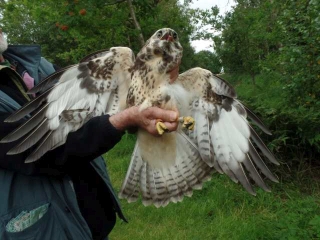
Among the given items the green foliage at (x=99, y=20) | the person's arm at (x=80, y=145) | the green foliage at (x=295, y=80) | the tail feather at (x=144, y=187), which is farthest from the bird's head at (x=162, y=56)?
the green foliage at (x=99, y=20)

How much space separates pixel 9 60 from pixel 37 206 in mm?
1086

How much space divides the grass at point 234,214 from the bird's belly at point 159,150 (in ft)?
5.91

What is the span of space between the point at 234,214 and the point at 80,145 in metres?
3.43

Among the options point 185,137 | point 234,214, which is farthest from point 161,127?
point 234,214

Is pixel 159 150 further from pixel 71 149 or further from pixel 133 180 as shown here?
pixel 71 149

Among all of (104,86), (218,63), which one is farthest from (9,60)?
(218,63)

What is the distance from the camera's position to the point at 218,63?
1282 cm

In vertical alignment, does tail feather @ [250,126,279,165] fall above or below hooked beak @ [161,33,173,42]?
below

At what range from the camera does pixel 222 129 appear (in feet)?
10.7

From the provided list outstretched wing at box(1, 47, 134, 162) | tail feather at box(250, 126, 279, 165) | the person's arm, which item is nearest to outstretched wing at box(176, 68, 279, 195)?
tail feather at box(250, 126, 279, 165)

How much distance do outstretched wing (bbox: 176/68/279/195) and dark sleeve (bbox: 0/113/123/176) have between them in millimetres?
943

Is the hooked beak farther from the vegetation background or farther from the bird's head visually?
the vegetation background

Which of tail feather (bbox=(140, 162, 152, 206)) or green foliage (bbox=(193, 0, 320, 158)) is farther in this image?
green foliage (bbox=(193, 0, 320, 158))

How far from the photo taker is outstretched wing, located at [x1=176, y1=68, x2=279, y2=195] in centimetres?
311
